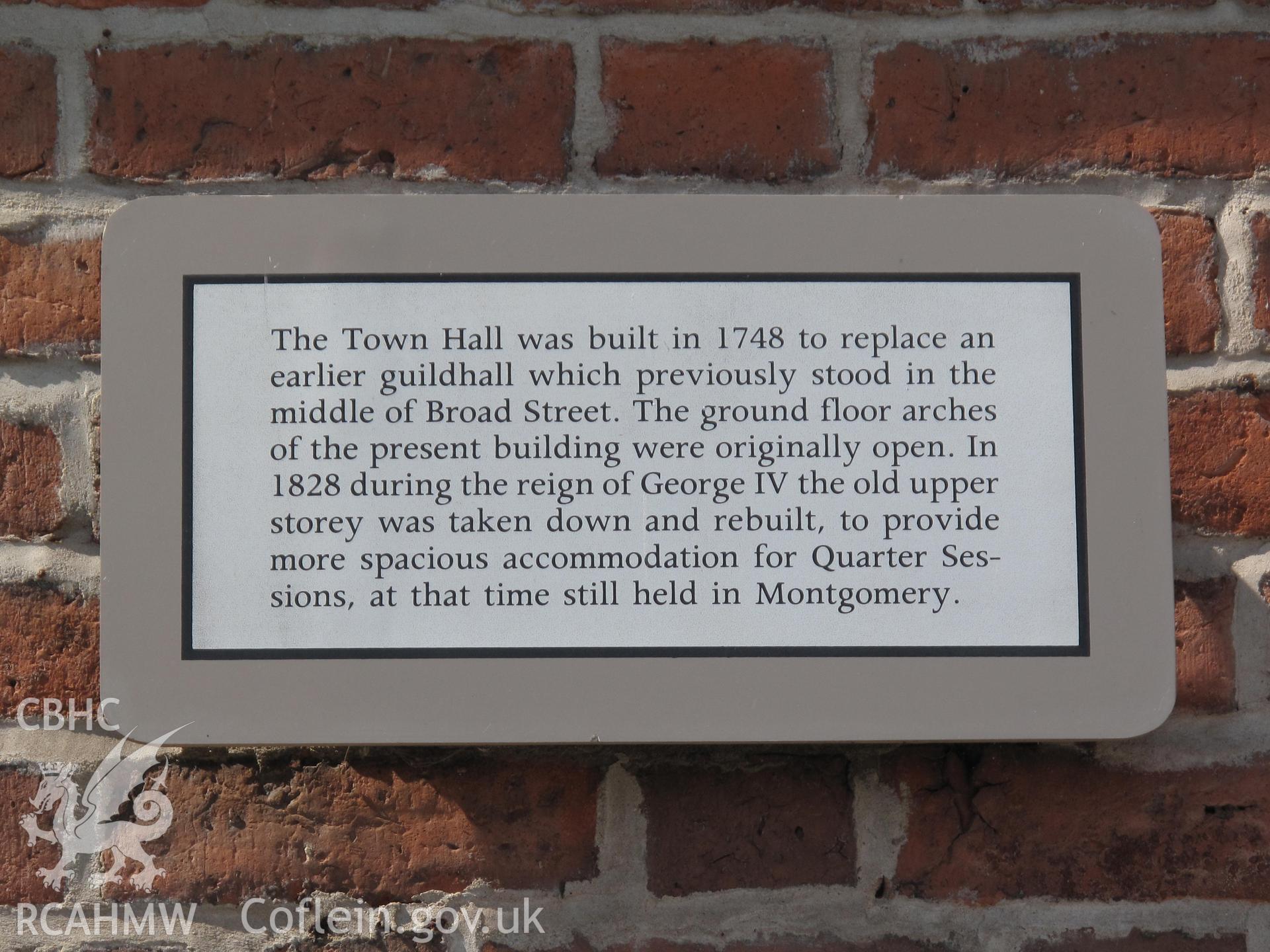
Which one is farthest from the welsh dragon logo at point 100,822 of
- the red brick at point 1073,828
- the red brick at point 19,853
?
the red brick at point 1073,828

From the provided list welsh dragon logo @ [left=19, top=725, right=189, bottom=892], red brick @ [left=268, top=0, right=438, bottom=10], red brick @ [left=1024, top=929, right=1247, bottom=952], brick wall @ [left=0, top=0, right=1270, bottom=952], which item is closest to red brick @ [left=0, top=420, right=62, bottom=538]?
brick wall @ [left=0, top=0, right=1270, bottom=952]

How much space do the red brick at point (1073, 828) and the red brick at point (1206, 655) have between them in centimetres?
4

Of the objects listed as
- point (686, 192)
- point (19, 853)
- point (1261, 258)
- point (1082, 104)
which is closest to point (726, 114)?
point (686, 192)

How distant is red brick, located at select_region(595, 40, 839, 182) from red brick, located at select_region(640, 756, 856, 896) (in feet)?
1.04

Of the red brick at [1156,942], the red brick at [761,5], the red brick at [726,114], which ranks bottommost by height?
the red brick at [1156,942]

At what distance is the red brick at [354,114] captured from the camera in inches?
21.0

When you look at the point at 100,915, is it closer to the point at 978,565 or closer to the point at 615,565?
the point at 615,565

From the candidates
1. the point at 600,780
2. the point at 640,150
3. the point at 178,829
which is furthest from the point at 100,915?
the point at 640,150

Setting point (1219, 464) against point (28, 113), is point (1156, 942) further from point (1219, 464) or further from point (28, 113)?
point (28, 113)

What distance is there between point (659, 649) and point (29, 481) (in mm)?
338

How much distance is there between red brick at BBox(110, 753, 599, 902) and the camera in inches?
20.4

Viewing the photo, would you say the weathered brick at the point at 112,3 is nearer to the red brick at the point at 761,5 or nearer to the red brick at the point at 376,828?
the red brick at the point at 761,5

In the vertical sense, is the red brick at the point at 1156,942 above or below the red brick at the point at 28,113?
below

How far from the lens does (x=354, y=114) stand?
0.53 m
